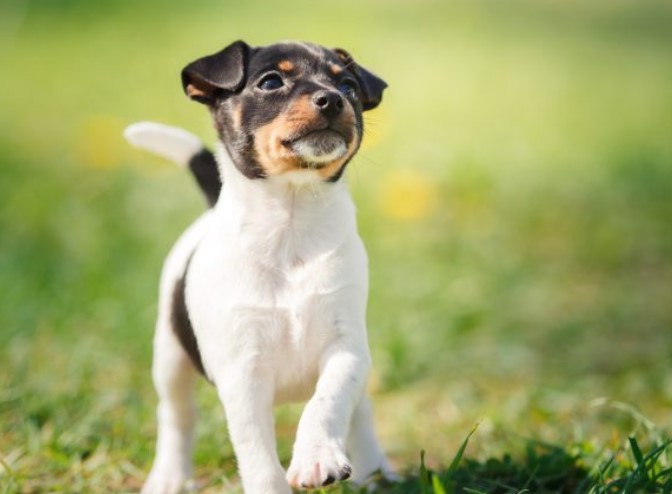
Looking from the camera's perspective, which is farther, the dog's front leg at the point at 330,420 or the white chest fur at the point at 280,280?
the white chest fur at the point at 280,280

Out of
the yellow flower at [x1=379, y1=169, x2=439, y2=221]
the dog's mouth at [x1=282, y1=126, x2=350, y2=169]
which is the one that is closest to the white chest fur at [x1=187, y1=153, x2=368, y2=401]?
the dog's mouth at [x1=282, y1=126, x2=350, y2=169]

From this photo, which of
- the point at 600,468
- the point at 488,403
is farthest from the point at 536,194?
the point at 600,468

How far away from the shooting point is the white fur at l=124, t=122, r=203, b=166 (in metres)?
3.66

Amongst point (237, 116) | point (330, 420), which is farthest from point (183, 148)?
point (330, 420)

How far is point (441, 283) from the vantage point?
236 inches

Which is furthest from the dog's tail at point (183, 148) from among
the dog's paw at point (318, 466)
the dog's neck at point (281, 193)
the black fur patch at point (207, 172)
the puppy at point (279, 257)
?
the dog's paw at point (318, 466)

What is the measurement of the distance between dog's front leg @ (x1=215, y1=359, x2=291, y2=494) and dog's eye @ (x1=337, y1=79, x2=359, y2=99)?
2.78ft

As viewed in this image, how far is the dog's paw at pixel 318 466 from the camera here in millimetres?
2646

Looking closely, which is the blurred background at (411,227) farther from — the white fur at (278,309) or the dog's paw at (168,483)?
the white fur at (278,309)

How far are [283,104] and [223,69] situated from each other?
253 mm

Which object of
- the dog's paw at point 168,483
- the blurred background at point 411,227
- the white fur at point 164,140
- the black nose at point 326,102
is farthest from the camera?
the blurred background at point 411,227

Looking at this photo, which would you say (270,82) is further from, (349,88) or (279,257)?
(279,257)

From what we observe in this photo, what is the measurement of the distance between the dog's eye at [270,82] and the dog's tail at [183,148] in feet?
2.12

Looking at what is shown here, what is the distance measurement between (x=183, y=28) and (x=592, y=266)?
674cm
